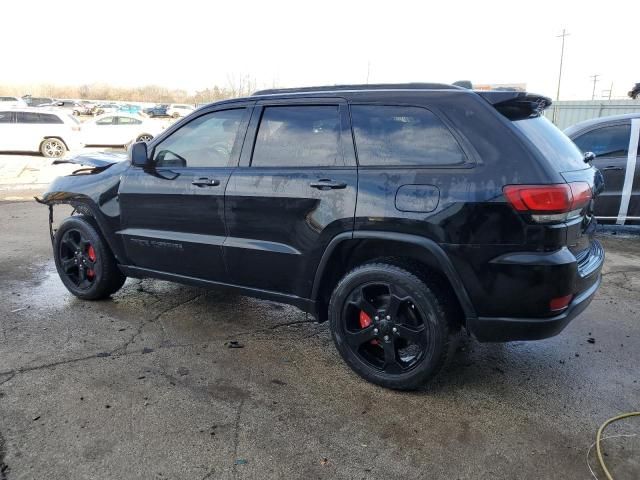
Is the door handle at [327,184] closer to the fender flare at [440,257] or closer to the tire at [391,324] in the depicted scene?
the fender flare at [440,257]

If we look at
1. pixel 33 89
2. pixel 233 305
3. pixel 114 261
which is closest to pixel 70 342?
pixel 114 261

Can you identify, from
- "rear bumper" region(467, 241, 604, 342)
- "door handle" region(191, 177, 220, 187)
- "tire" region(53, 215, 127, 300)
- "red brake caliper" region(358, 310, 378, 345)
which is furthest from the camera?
"tire" region(53, 215, 127, 300)

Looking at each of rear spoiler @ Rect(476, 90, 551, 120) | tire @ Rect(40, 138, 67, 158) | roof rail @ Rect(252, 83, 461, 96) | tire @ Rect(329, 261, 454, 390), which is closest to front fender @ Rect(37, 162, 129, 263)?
roof rail @ Rect(252, 83, 461, 96)

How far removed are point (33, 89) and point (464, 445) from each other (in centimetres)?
10893

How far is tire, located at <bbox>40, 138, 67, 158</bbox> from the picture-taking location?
1756cm

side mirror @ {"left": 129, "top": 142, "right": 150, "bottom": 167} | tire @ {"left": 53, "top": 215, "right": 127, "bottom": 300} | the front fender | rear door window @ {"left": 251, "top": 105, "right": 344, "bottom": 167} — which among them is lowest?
tire @ {"left": 53, "top": 215, "right": 127, "bottom": 300}

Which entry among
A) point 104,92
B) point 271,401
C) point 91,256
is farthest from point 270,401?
point 104,92

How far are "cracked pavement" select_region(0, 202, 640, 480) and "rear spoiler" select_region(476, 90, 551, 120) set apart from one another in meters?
1.46

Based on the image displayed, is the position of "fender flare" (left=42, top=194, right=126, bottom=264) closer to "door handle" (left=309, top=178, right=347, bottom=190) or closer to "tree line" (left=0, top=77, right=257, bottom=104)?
"door handle" (left=309, top=178, right=347, bottom=190)

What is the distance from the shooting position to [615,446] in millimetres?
2756

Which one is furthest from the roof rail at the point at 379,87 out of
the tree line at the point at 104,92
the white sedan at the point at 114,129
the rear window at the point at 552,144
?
the tree line at the point at 104,92

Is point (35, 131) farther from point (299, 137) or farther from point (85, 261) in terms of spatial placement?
point (299, 137)

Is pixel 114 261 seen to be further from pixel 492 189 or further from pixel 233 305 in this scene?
pixel 492 189

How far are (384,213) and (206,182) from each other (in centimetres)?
143
